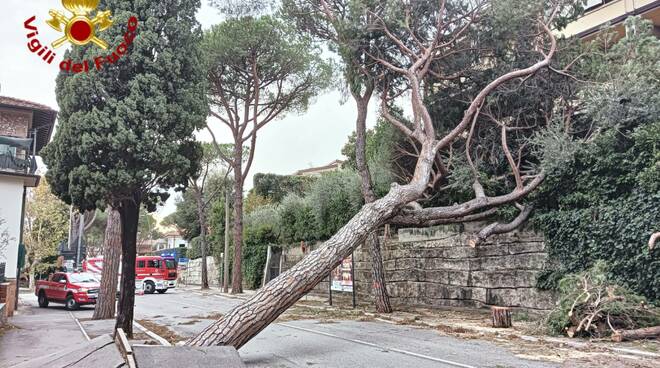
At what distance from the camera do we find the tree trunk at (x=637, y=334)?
880cm

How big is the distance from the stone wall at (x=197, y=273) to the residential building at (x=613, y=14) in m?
28.4

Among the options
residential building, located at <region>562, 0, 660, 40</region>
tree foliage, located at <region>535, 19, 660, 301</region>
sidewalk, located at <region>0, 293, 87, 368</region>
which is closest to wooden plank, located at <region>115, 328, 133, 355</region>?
sidewalk, located at <region>0, 293, 87, 368</region>

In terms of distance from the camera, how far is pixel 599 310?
930 centimetres

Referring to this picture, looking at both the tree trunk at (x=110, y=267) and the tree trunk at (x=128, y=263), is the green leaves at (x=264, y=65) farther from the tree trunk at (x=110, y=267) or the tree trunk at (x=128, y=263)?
the tree trunk at (x=128, y=263)

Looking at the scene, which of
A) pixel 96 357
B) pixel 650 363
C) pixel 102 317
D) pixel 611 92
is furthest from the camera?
pixel 102 317

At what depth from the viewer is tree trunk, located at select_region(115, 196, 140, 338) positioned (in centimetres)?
961

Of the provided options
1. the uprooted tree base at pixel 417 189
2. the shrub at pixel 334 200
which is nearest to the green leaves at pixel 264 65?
the shrub at pixel 334 200

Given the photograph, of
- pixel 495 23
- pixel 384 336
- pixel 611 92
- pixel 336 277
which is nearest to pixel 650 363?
pixel 384 336

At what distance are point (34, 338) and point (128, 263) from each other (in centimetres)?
332

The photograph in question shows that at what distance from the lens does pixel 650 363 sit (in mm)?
6969

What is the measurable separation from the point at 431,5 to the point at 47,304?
19838mm

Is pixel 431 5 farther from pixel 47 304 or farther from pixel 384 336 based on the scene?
pixel 47 304

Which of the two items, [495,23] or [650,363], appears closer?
[650,363]

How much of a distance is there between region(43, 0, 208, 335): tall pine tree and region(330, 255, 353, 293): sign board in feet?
29.3
